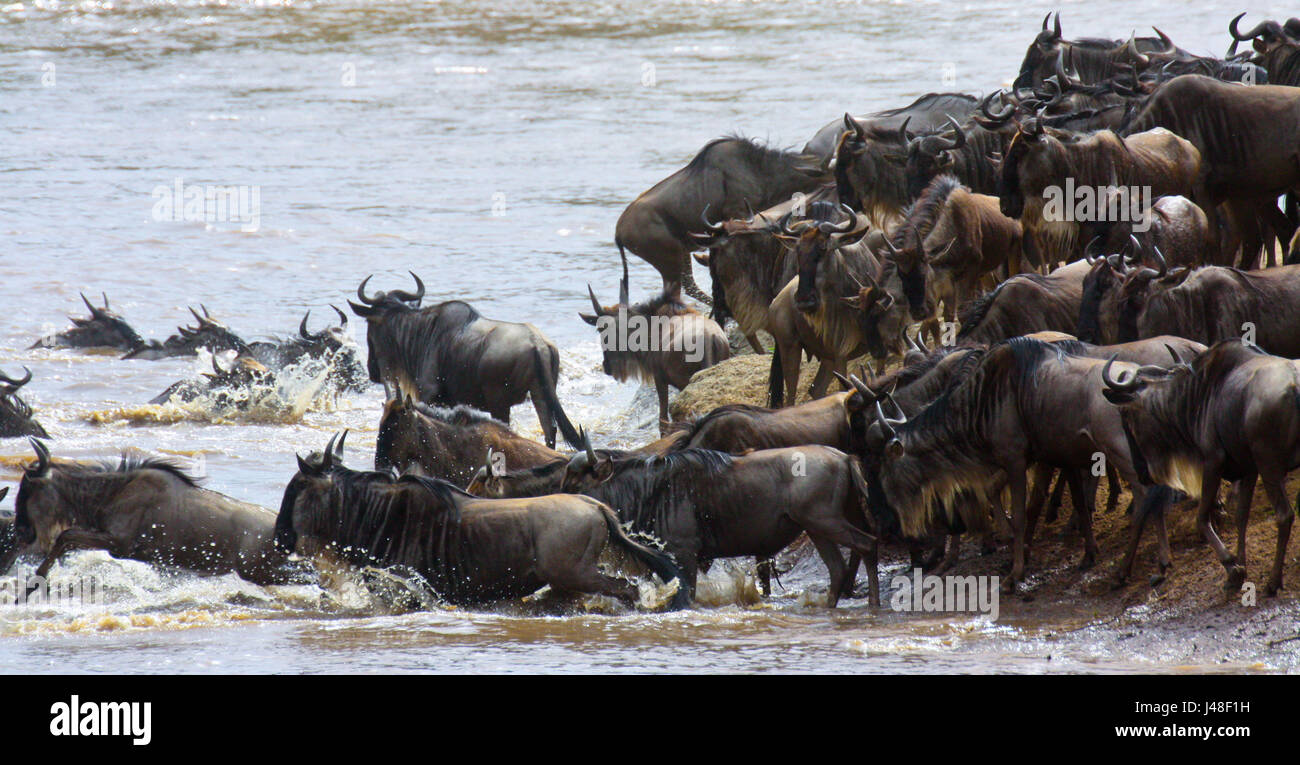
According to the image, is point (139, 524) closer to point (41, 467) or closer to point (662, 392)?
point (41, 467)

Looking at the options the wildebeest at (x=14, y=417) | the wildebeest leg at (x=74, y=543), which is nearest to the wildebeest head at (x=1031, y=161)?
the wildebeest leg at (x=74, y=543)

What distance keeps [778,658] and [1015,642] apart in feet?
3.37

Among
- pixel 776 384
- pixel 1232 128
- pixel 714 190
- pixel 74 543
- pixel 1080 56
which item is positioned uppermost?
pixel 1080 56

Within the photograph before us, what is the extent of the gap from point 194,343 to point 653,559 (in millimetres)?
8735

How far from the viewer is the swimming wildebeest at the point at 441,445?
897 cm

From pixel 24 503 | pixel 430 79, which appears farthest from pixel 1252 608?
pixel 430 79

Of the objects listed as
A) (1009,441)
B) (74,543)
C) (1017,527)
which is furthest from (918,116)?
(74,543)

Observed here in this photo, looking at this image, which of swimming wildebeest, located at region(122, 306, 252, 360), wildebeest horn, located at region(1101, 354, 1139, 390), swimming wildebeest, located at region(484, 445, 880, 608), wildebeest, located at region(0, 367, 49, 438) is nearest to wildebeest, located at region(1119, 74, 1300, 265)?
wildebeest horn, located at region(1101, 354, 1139, 390)

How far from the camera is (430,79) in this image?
36.2 meters

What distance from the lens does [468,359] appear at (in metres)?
10.8

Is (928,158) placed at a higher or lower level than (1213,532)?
higher

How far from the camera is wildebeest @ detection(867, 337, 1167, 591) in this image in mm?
7242
